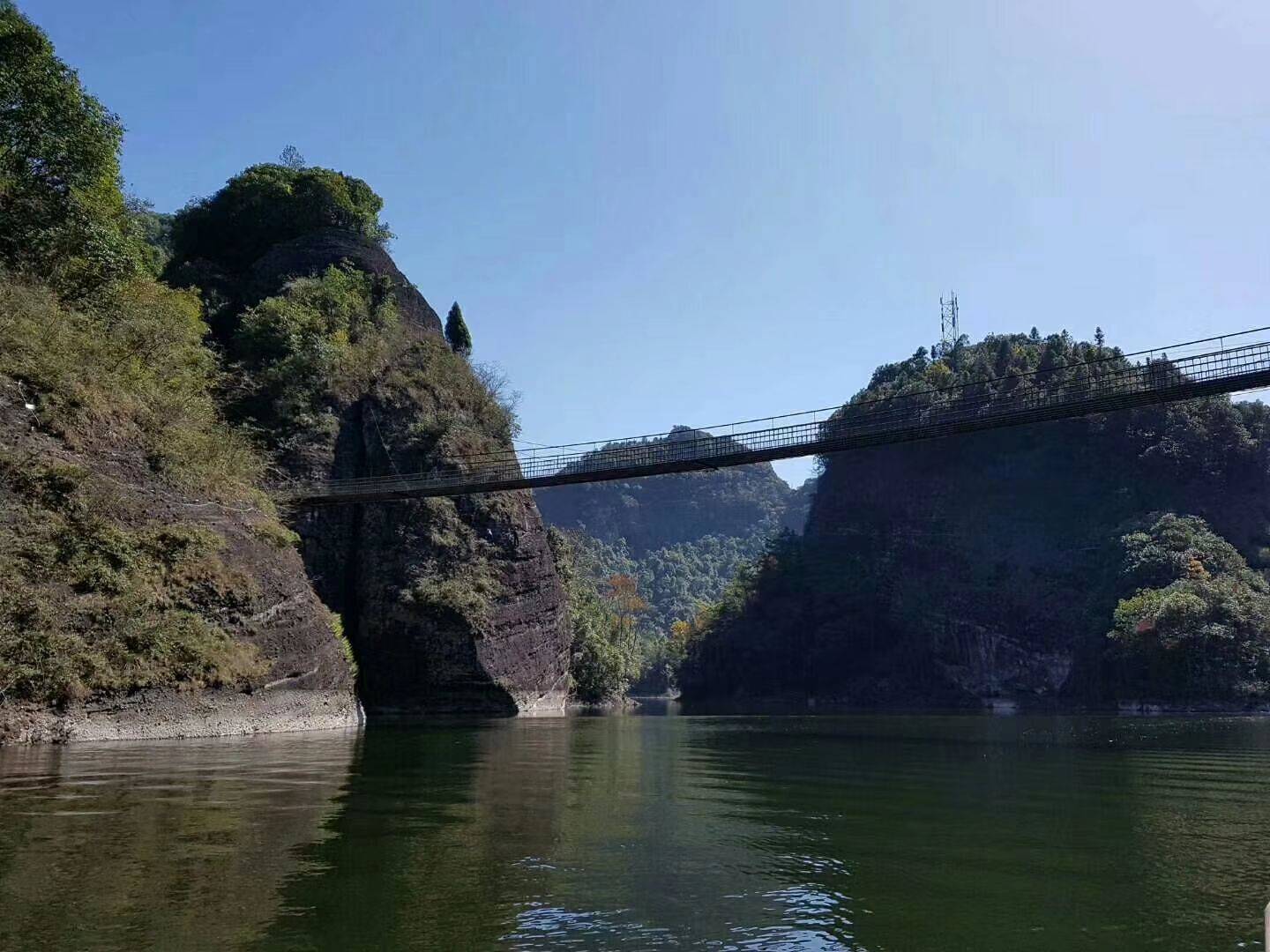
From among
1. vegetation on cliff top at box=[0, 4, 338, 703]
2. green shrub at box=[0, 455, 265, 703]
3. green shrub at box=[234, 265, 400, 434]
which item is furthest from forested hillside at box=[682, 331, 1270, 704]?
green shrub at box=[0, 455, 265, 703]

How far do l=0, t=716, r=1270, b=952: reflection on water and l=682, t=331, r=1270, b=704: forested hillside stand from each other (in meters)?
45.2

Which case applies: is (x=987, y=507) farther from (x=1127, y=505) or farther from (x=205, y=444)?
(x=205, y=444)

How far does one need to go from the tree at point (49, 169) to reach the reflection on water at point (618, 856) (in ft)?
51.2

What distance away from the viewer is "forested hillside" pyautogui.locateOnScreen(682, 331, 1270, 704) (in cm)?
5447

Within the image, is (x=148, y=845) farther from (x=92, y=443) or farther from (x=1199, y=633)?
(x=1199, y=633)

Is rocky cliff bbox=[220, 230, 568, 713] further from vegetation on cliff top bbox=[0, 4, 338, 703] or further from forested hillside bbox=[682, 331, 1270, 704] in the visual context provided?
forested hillside bbox=[682, 331, 1270, 704]

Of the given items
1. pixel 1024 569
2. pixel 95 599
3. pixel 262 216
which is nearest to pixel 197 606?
pixel 95 599

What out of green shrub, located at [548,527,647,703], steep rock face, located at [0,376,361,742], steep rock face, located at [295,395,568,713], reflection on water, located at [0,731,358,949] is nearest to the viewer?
reflection on water, located at [0,731,358,949]

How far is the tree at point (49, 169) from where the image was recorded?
81.9ft

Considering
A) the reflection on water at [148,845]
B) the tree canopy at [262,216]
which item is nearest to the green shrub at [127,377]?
the reflection on water at [148,845]

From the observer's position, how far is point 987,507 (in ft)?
261

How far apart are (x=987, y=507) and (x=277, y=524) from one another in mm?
Result: 64840

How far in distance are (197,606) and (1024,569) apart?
6415 cm

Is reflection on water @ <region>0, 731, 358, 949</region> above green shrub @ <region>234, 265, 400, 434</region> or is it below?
below
